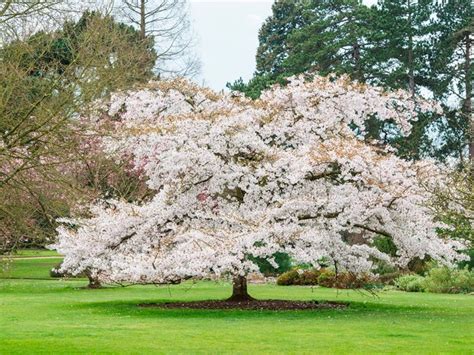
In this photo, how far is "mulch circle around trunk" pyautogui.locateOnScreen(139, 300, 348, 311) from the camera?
2067 cm

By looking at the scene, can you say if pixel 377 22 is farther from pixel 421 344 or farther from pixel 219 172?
pixel 421 344

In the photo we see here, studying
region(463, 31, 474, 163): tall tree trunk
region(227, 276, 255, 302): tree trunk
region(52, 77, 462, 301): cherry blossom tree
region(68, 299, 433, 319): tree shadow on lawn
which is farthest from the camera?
region(463, 31, 474, 163): tall tree trunk

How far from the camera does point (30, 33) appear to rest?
1233 centimetres

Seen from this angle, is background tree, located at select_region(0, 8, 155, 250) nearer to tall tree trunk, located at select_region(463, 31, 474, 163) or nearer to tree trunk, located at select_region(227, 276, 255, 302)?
tree trunk, located at select_region(227, 276, 255, 302)

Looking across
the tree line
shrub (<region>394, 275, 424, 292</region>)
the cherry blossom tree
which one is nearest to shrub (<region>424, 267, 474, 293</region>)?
shrub (<region>394, 275, 424, 292</region>)

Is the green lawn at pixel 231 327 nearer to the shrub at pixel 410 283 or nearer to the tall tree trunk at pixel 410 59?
the shrub at pixel 410 283

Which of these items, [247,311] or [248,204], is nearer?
[247,311]

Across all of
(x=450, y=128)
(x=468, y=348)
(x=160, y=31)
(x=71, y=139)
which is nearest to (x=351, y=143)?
(x=468, y=348)

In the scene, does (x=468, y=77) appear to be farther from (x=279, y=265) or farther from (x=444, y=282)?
(x=444, y=282)

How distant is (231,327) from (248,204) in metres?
5.15

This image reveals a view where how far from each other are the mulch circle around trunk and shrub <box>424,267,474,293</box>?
8011 millimetres

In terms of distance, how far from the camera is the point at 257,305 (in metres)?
21.0

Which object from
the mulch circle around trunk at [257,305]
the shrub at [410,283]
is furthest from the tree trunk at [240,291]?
the shrub at [410,283]

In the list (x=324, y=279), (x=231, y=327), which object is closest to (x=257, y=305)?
Answer: (x=231, y=327)
